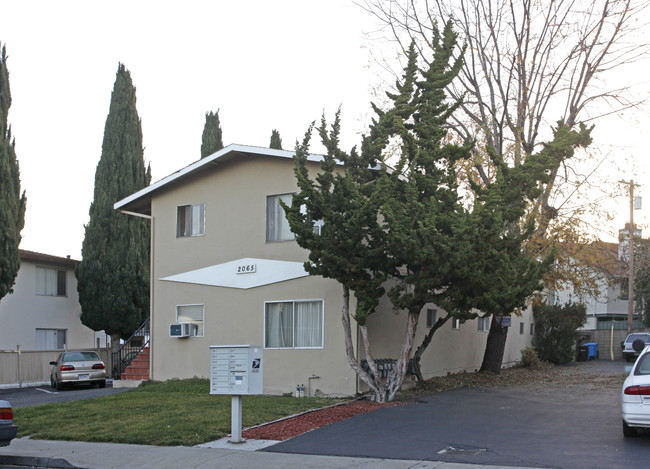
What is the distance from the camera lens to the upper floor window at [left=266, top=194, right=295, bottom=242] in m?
19.0

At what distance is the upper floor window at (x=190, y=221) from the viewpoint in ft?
68.4

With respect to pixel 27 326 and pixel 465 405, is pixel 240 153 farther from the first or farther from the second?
pixel 27 326

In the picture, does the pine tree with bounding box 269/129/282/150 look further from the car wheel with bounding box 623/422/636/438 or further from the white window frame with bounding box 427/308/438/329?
the car wheel with bounding box 623/422/636/438

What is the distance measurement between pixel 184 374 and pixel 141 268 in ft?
41.1

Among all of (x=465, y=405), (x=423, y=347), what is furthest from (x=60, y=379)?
(x=465, y=405)

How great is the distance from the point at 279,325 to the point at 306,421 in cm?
530

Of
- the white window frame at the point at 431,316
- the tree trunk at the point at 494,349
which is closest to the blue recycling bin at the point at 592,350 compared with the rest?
the tree trunk at the point at 494,349

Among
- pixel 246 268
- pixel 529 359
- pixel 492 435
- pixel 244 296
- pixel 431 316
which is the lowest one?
pixel 529 359

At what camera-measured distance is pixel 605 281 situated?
28578mm

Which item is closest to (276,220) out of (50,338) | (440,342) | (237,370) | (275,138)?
(440,342)

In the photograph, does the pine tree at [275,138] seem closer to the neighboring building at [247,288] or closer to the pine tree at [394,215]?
the neighboring building at [247,288]

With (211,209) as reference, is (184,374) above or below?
below

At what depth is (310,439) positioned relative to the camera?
39.6 ft

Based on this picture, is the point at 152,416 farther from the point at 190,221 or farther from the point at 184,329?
the point at 190,221
